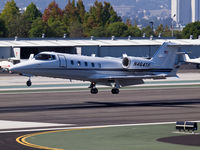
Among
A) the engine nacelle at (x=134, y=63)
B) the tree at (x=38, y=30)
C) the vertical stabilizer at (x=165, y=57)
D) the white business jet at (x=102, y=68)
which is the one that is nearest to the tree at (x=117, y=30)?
the tree at (x=38, y=30)

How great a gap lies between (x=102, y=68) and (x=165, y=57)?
17.0 ft

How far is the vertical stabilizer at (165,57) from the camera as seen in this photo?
4684 cm

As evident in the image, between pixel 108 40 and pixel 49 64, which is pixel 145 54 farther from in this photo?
pixel 49 64

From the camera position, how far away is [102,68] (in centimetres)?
4531

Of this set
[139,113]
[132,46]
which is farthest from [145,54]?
[139,113]

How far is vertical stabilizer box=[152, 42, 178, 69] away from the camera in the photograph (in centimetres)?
4684

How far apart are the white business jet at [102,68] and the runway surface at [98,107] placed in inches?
64.7

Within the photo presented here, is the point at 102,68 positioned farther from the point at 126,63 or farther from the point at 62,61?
the point at 62,61

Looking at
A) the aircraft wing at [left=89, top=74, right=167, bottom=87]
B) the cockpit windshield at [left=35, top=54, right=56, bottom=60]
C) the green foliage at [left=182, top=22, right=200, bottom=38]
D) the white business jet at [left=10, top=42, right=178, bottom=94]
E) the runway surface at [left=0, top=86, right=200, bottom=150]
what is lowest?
the runway surface at [left=0, top=86, right=200, bottom=150]

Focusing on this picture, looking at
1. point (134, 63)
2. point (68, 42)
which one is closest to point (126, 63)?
point (134, 63)

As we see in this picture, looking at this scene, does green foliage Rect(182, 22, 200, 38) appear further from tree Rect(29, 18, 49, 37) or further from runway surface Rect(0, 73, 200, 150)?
runway surface Rect(0, 73, 200, 150)

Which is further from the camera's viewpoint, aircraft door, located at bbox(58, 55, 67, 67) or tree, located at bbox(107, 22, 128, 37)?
tree, located at bbox(107, 22, 128, 37)

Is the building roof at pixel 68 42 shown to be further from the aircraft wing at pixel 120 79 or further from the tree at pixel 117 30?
the tree at pixel 117 30

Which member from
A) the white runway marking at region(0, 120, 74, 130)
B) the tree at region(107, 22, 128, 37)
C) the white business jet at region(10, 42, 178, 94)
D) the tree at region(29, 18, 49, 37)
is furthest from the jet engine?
the tree at region(107, 22, 128, 37)
